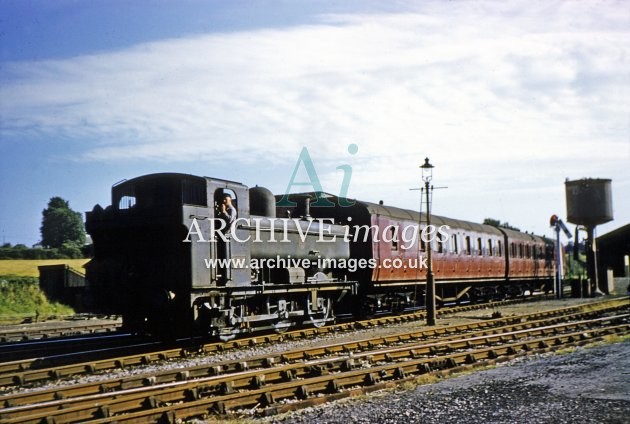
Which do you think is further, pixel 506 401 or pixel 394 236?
pixel 394 236

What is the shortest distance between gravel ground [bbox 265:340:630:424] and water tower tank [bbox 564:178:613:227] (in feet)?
93.3

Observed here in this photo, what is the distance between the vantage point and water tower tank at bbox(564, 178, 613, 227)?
35969mm

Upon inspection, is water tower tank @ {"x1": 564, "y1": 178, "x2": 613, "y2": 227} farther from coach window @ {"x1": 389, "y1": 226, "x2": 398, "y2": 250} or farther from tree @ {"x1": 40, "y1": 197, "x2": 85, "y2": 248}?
tree @ {"x1": 40, "y1": 197, "x2": 85, "y2": 248}

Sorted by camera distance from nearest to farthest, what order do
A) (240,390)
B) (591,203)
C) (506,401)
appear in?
(506,401) < (240,390) < (591,203)

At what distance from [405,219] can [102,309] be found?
12258mm

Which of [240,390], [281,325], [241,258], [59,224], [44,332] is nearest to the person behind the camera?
[240,390]

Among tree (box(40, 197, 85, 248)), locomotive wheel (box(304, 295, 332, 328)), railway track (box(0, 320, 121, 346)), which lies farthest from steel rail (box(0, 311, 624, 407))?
tree (box(40, 197, 85, 248))

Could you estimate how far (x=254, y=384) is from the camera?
8.48 m

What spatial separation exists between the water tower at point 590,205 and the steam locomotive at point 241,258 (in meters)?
18.4

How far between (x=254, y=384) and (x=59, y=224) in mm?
67329

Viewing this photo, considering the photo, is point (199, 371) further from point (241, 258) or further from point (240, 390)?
point (241, 258)

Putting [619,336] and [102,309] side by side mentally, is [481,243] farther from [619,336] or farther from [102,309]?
[102,309]

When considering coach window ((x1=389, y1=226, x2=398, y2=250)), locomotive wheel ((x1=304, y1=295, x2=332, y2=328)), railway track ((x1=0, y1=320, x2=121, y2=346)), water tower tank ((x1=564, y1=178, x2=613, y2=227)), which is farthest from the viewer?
water tower tank ((x1=564, y1=178, x2=613, y2=227))

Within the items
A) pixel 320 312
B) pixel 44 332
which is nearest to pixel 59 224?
pixel 44 332
